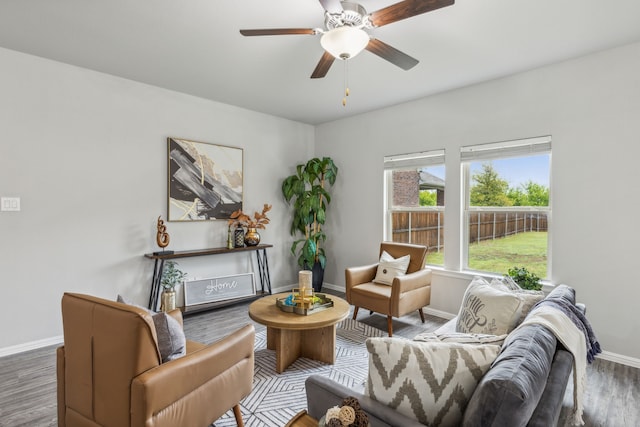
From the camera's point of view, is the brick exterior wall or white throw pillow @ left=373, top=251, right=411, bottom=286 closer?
white throw pillow @ left=373, top=251, right=411, bottom=286

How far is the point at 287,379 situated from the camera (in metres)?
2.45

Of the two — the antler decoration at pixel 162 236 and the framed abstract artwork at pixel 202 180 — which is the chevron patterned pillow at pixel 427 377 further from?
the framed abstract artwork at pixel 202 180

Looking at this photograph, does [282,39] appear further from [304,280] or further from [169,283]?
[169,283]

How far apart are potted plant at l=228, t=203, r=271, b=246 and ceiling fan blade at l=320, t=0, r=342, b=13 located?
111 inches

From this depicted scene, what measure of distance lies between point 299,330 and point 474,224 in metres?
2.36

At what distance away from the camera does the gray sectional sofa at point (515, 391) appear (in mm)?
880

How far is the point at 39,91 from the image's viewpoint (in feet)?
9.88

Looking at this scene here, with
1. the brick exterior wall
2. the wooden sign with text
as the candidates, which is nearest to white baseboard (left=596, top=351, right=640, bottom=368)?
the brick exterior wall

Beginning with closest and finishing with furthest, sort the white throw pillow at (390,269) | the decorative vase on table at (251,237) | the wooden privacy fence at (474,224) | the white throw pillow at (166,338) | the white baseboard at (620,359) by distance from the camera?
the white throw pillow at (166,338), the white baseboard at (620,359), the wooden privacy fence at (474,224), the white throw pillow at (390,269), the decorative vase on table at (251,237)

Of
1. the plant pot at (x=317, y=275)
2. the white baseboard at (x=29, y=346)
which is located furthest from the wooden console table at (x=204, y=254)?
the white baseboard at (x=29, y=346)

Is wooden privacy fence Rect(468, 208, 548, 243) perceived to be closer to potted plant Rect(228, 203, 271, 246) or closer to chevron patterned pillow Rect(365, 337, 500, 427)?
potted plant Rect(228, 203, 271, 246)

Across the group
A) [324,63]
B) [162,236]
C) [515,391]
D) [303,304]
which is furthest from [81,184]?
[515,391]

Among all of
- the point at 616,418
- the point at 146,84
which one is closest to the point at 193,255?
the point at 146,84

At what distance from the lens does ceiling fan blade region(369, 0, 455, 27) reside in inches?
66.9
